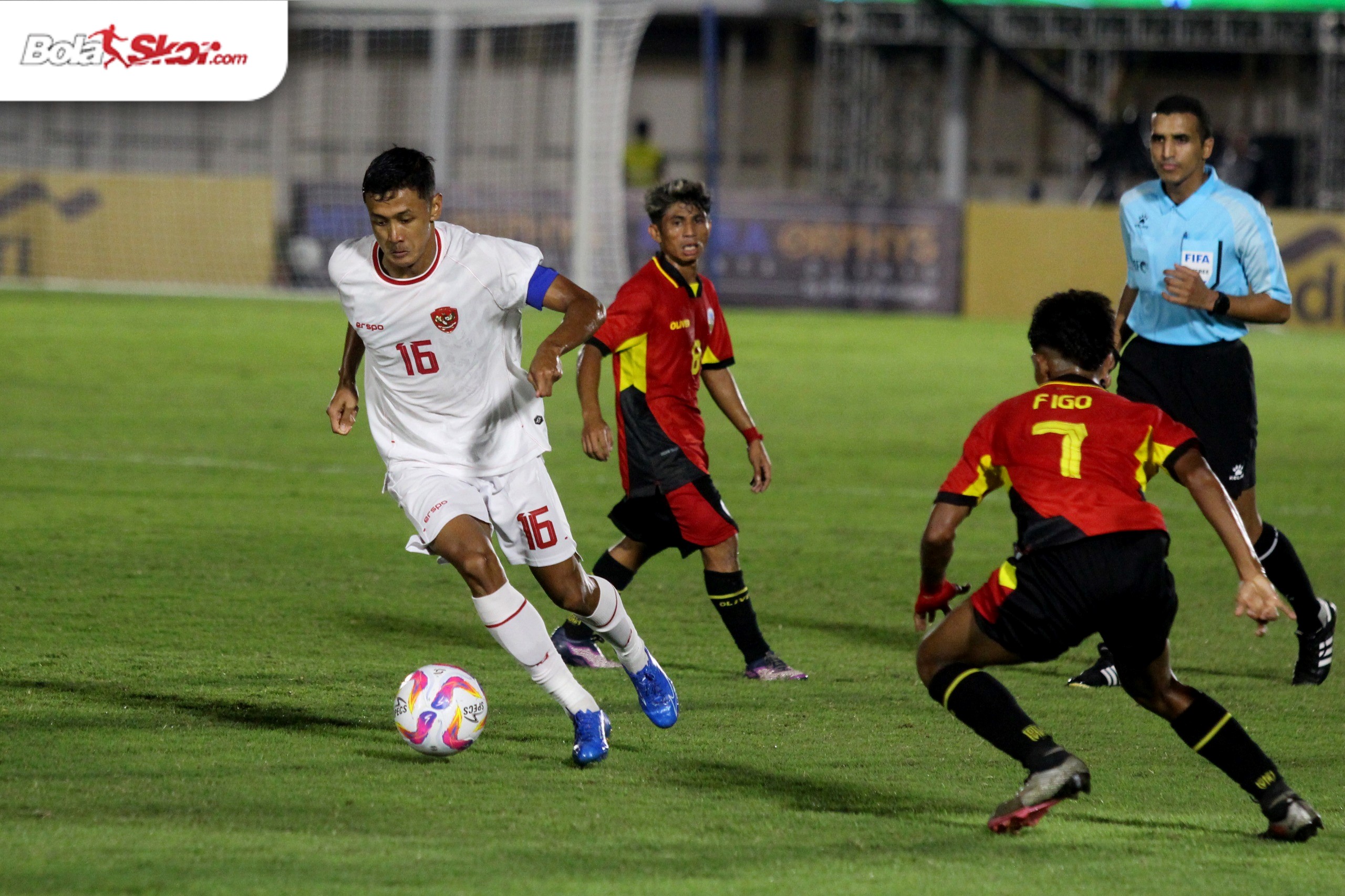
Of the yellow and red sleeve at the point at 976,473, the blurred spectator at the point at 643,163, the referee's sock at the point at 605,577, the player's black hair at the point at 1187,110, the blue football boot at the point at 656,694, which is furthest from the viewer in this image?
the blurred spectator at the point at 643,163

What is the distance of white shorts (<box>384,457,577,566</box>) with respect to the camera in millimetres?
5250

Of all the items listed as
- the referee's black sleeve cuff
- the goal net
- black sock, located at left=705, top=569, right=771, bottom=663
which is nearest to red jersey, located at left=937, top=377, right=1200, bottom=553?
the referee's black sleeve cuff

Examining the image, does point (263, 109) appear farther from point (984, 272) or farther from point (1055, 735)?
point (1055, 735)

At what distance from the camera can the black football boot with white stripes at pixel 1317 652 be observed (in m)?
6.48

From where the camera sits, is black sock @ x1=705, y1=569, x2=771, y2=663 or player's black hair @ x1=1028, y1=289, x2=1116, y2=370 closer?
player's black hair @ x1=1028, y1=289, x2=1116, y2=370

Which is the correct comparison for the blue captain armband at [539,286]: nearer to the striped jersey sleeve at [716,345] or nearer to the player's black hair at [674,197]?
the player's black hair at [674,197]

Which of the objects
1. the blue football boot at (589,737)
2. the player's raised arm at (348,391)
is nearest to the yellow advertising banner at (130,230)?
the player's raised arm at (348,391)

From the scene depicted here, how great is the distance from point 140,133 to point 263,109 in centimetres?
210

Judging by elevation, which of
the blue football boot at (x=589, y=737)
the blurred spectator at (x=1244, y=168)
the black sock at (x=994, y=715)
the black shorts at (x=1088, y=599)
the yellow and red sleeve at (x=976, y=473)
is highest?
the blurred spectator at (x=1244, y=168)

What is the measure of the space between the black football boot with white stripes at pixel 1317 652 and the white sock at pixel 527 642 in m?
2.79

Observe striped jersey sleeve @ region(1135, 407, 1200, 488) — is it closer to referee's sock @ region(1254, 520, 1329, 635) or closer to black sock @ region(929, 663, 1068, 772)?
black sock @ region(929, 663, 1068, 772)

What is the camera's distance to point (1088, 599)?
431 centimetres

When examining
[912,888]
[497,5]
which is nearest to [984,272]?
[497,5]

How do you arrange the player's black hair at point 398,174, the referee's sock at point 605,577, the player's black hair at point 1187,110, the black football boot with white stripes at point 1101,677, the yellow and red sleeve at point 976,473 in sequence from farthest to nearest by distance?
the referee's sock at point 605,577 < the black football boot with white stripes at point 1101,677 < the player's black hair at point 1187,110 < the player's black hair at point 398,174 < the yellow and red sleeve at point 976,473
